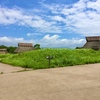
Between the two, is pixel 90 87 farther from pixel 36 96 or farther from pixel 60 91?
pixel 36 96

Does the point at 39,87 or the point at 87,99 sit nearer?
the point at 87,99

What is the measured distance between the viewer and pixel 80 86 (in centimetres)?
662

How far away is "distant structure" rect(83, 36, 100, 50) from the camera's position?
30872 mm

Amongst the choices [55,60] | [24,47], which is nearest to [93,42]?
[24,47]

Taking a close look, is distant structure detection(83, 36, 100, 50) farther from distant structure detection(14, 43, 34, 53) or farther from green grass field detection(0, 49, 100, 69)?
green grass field detection(0, 49, 100, 69)

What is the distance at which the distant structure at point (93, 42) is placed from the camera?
30.9 m

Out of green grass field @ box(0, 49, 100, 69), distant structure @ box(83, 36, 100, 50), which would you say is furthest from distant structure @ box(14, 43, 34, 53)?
green grass field @ box(0, 49, 100, 69)

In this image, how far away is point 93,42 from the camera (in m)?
31.9

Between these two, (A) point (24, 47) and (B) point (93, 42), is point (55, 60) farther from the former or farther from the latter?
(A) point (24, 47)

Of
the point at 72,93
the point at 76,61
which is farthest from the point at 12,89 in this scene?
the point at 76,61

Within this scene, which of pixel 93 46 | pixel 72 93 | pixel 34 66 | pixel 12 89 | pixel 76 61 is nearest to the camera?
pixel 72 93

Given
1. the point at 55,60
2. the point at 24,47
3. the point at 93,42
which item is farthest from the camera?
the point at 24,47

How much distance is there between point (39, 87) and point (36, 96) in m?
1.04

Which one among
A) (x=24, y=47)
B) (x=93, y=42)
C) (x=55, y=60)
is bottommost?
(x=55, y=60)
